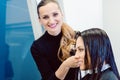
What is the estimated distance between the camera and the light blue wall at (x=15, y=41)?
183cm

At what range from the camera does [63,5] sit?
1897mm

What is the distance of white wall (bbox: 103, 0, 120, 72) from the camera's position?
2445 millimetres

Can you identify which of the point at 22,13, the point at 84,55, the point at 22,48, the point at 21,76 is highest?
the point at 22,13

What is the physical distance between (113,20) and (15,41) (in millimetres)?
1093

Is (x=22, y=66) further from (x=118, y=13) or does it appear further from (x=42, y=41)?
(x=118, y=13)

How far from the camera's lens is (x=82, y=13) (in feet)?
6.68

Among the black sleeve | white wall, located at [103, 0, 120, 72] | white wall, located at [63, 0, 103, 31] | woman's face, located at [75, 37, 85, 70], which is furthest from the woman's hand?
white wall, located at [103, 0, 120, 72]

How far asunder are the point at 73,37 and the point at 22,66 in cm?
64

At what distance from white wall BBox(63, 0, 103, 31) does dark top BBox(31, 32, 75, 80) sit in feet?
1.51

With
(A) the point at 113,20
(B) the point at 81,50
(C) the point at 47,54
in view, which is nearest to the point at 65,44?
(C) the point at 47,54

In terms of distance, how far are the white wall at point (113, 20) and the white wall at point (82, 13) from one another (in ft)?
1.01

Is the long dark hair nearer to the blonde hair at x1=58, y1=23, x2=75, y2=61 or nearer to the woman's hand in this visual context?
the woman's hand

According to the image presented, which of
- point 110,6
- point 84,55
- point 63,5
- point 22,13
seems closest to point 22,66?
point 22,13

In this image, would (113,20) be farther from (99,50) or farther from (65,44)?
(99,50)
